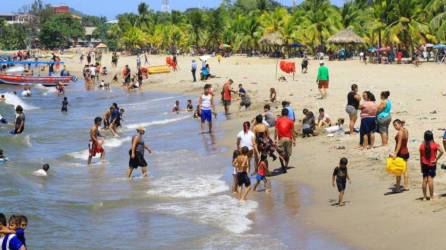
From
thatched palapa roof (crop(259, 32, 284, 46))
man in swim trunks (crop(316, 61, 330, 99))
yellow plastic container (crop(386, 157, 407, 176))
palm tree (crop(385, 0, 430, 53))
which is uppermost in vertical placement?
palm tree (crop(385, 0, 430, 53))

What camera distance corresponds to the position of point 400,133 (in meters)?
12.2

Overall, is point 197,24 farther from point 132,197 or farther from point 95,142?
point 132,197

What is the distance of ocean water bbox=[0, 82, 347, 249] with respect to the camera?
11156mm

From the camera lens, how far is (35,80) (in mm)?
51594

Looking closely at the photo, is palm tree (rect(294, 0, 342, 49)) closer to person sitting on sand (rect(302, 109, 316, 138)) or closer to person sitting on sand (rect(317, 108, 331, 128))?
person sitting on sand (rect(317, 108, 331, 128))

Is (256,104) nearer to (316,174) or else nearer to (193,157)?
(193,157)

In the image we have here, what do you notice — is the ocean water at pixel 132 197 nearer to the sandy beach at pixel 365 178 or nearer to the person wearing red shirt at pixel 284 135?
the sandy beach at pixel 365 178

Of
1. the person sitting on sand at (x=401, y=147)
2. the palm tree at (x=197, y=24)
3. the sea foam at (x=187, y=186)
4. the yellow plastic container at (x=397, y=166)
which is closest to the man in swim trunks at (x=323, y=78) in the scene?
the sea foam at (x=187, y=186)

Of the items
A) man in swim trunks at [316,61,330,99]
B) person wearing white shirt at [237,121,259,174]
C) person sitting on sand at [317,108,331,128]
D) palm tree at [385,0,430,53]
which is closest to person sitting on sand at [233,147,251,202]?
person wearing white shirt at [237,121,259,174]

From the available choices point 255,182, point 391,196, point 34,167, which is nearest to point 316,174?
point 255,182

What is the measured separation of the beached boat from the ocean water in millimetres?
25679

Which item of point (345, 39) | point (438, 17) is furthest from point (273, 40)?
point (438, 17)

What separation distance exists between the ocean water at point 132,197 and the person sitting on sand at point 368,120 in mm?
2913

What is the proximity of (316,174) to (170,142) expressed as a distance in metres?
7.60
